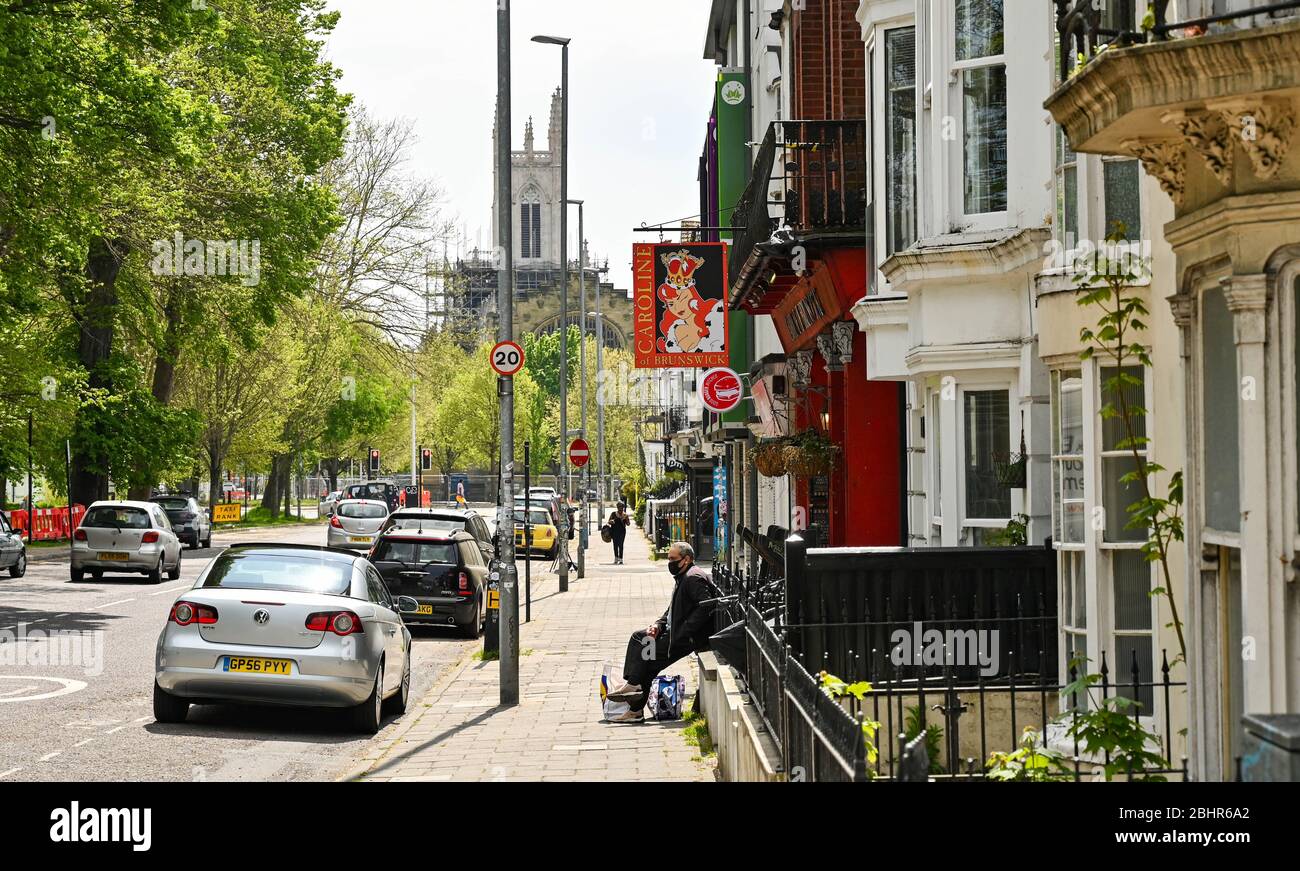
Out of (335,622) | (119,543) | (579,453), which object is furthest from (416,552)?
(579,453)

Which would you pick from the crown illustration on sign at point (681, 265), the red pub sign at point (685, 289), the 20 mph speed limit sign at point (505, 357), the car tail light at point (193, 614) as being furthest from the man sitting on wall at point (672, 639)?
the crown illustration on sign at point (681, 265)

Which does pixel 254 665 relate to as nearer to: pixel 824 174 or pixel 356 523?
pixel 824 174

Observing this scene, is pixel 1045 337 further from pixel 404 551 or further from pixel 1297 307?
pixel 404 551

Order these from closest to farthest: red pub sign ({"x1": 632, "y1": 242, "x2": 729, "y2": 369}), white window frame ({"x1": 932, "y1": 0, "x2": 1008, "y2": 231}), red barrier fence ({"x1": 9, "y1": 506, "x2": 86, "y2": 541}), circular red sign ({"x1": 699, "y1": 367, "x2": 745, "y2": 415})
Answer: white window frame ({"x1": 932, "y1": 0, "x2": 1008, "y2": 231}), circular red sign ({"x1": 699, "y1": 367, "x2": 745, "y2": 415}), red pub sign ({"x1": 632, "y1": 242, "x2": 729, "y2": 369}), red barrier fence ({"x1": 9, "y1": 506, "x2": 86, "y2": 541})

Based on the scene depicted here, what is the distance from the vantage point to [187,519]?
166 ft

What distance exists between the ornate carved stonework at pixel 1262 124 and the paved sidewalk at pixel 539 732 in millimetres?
5696

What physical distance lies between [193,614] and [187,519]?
39.0m

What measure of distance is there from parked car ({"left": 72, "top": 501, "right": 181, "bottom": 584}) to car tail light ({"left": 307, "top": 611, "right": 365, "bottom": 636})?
21748 millimetres

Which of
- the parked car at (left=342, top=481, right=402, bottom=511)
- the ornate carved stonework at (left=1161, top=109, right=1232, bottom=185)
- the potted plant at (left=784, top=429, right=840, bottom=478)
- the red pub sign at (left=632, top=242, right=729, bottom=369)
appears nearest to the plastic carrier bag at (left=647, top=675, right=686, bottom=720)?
the potted plant at (left=784, top=429, right=840, bottom=478)

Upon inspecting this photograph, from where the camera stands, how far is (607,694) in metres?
13.8

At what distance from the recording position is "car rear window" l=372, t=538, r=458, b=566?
23.5 metres

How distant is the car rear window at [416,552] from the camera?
23484 mm

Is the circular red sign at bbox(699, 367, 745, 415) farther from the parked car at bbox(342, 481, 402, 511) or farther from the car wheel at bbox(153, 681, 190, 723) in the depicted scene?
the parked car at bbox(342, 481, 402, 511)
